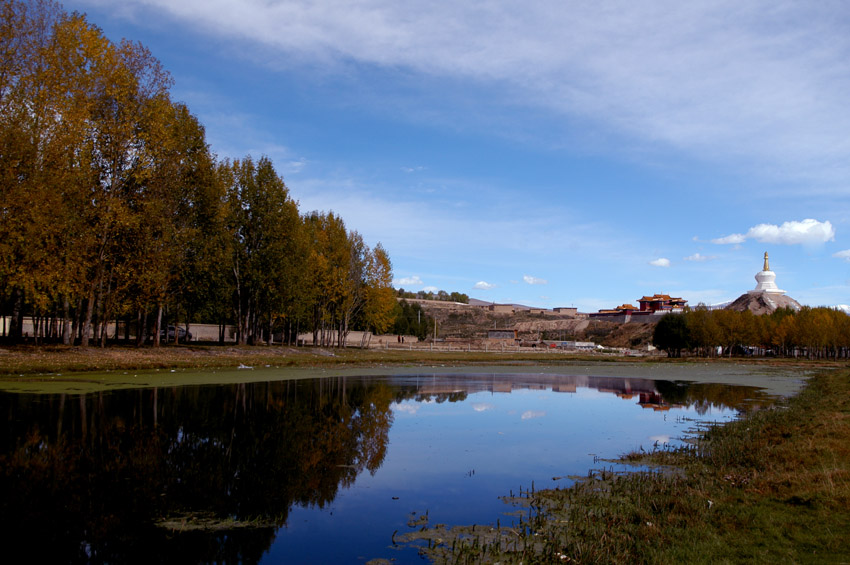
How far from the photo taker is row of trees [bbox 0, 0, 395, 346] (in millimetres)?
31891

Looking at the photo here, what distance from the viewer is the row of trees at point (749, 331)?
102375mm

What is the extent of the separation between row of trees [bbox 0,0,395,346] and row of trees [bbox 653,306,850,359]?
77.2m

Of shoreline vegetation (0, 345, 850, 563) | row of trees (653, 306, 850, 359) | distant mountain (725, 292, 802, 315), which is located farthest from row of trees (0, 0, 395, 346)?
distant mountain (725, 292, 802, 315)

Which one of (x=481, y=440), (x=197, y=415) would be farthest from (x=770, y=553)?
(x=197, y=415)

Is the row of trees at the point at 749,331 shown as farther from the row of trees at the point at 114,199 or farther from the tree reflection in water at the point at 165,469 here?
the tree reflection in water at the point at 165,469

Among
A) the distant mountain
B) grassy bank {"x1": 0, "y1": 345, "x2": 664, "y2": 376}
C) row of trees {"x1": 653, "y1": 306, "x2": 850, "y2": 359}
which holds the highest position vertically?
the distant mountain

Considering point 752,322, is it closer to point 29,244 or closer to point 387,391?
point 387,391

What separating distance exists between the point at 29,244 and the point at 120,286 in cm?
886

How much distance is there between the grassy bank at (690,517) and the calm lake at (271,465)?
861 millimetres

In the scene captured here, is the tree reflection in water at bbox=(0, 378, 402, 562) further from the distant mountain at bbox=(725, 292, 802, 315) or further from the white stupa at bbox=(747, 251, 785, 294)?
the white stupa at bbox=(747, 251, 785, 294)

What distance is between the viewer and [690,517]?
877 centimetres

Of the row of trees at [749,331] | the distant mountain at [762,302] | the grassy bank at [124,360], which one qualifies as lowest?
the grassy bank at [124,360]

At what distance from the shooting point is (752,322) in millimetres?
108812

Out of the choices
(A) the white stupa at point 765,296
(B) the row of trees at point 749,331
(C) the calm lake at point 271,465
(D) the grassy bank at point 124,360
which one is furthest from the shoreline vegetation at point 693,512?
(A) the white stupa at point 765,296
